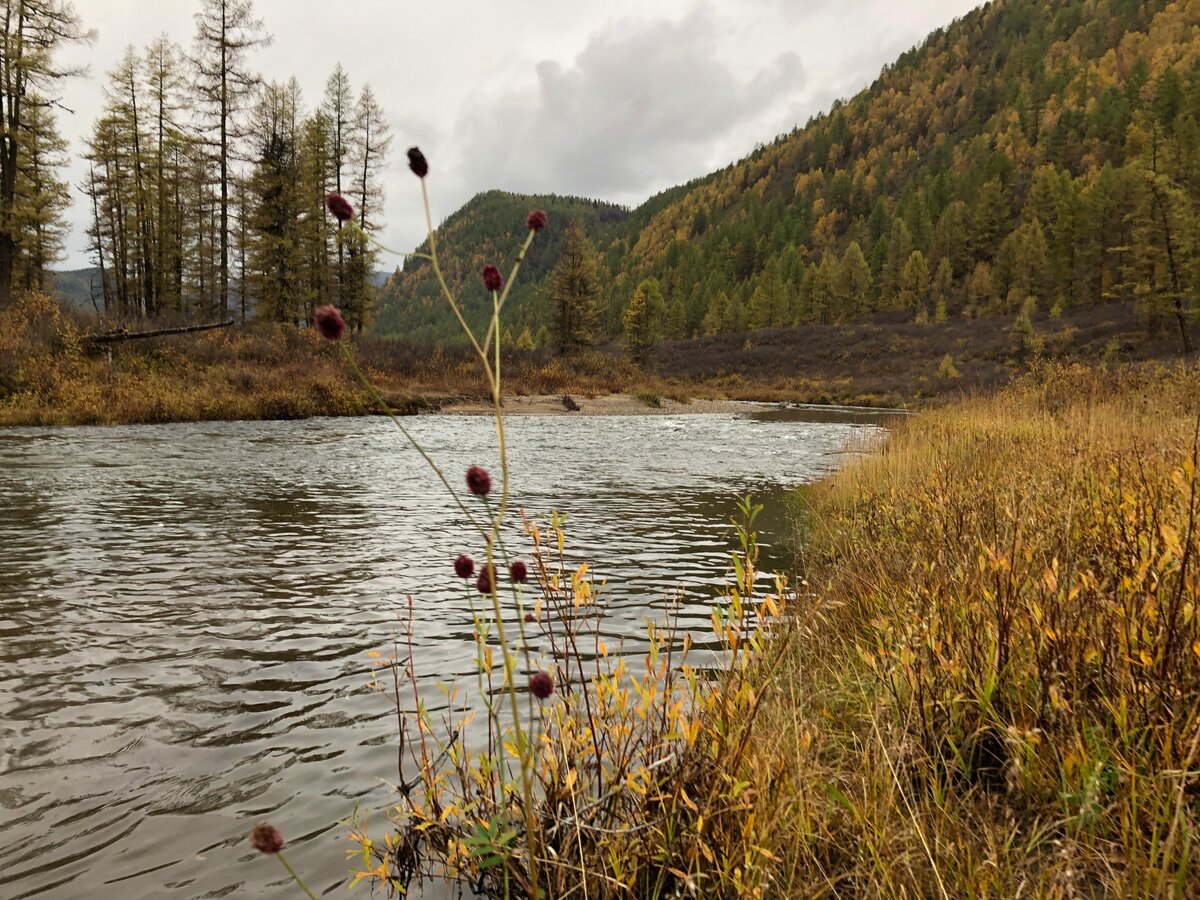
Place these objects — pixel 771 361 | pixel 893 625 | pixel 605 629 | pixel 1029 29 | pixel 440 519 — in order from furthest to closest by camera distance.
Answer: pixel 1029 29
pixel 771 361
pixel 440 519
pixel 605 629
pixel 893 625

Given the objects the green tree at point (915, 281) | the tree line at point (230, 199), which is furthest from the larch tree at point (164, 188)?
the green tree at point (915, 281)

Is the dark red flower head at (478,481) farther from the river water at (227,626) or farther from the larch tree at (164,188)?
the larch tree at (164,188)

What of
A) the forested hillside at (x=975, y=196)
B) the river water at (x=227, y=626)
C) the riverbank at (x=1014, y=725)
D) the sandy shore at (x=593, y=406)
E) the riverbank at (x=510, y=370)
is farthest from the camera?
the forested hillside at (x=975, y=196)

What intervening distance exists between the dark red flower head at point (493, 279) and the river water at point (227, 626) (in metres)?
2.29

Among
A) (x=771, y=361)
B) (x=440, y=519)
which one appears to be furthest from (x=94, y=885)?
(x=771, y=361)

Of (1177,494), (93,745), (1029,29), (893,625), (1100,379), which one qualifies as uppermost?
(1029,29)

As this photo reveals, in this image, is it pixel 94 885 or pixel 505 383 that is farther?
pixel 505 383

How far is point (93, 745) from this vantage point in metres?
3.29

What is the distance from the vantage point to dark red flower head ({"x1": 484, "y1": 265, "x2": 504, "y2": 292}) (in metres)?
1.42

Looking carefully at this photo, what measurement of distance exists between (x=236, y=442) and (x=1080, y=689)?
17.8m

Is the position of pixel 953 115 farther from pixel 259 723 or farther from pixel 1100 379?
pixel 259 723

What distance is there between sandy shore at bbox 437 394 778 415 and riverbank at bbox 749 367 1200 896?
26.6 m

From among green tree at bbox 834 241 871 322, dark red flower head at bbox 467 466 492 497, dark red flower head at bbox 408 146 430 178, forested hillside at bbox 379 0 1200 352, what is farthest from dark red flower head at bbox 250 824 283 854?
green tree at bbox 834 241 871 322

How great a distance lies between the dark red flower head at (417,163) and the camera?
55.0 inches
